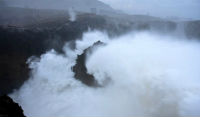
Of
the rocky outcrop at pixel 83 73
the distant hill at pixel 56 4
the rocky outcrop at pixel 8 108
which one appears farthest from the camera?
the distant hill at pixel 56 4

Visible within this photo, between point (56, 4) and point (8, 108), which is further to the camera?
point (56, 4)

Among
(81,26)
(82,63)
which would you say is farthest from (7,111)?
(81,26)

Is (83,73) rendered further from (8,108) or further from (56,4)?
(56,4)

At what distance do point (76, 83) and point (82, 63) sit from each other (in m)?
2.74

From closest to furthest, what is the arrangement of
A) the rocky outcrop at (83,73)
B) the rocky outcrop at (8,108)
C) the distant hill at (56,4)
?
the rocky outcrop at (8,108) < the rocky outcrop at (83,73) < the distant hill at (56,4)

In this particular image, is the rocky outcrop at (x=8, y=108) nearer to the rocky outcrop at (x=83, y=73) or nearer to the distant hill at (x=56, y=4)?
the rocky outcrop at (x=83, y=73)

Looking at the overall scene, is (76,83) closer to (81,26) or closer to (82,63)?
(82,63)

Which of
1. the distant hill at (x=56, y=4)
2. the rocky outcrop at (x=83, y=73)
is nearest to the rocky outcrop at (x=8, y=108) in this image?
the rocky outcrop at (x=83, y=73)

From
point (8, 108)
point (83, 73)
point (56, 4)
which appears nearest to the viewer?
point (8, 108)

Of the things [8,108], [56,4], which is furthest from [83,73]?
[56,4]

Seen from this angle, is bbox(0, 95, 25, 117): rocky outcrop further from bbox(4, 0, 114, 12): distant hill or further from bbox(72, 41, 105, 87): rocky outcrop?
bbox(4, 0, 114, 12): distant hill

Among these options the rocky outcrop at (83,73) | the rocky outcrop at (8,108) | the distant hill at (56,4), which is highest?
the distant hill at (56,4)

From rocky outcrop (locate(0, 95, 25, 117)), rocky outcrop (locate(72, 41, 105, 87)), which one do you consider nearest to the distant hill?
rocky outcrop (locate(72, 41, 105, 87))

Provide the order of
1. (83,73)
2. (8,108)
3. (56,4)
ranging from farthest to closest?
(56,4) → (83,73) → (8,108)
